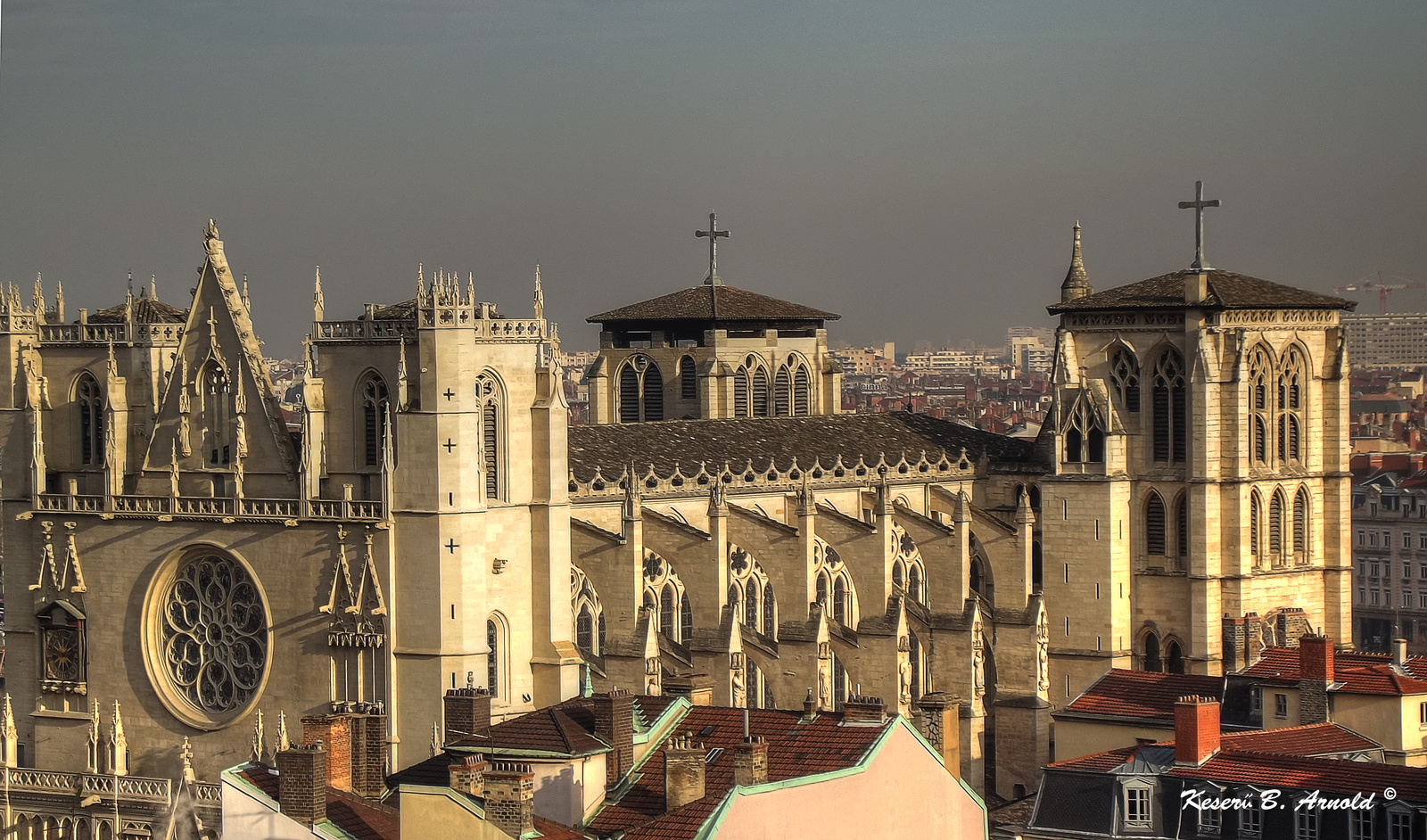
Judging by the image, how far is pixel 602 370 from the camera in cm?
10850

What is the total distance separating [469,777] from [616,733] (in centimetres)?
564

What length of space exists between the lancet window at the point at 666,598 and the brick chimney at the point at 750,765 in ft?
104

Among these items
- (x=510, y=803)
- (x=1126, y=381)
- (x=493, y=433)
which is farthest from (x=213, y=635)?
(x=510, y=803)

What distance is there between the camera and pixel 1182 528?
94.4 meters

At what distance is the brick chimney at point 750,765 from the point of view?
51344 millimetres

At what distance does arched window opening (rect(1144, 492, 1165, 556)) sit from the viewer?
9469 cm

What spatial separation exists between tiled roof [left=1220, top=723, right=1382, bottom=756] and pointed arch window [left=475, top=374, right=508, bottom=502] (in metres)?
20.0

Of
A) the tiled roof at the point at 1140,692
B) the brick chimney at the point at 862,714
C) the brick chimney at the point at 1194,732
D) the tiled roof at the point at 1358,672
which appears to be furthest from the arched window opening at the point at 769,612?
the brick chimney at the point at 862,714

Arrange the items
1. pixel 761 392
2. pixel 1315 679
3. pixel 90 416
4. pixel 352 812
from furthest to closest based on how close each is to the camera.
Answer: pixel 761 392, pixel 90 416, pixel 1315 679, pixel 352 812

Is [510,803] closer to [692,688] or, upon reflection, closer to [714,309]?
[692,688]

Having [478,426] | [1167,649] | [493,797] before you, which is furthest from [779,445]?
[493,797]

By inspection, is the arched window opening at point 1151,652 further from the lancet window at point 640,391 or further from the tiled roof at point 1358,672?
the lancet window at point 640,391

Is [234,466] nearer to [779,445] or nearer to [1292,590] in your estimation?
[779,445]

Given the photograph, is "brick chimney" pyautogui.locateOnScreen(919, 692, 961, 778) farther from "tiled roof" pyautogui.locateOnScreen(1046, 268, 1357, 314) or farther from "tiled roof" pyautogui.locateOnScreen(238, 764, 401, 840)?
"tiled roof" pyautogui.locateOnScreen(1046, 268, 1357, 314)
